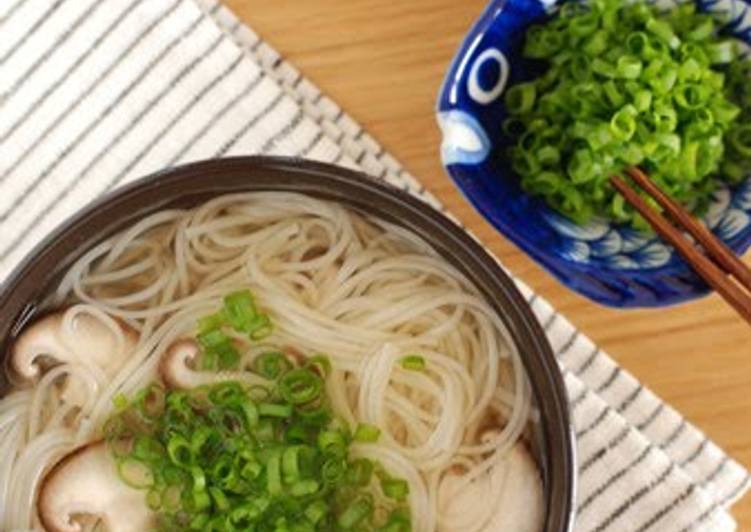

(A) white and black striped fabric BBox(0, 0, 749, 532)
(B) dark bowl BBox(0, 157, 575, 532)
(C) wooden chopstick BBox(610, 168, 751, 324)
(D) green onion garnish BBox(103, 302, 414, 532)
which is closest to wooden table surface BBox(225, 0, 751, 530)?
(A) white and black striped fabric BBox(0, 0, 749, 532)

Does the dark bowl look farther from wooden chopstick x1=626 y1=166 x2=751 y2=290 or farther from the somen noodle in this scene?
wooden chopstick x1=626 y1=166 x2=751 y2=290

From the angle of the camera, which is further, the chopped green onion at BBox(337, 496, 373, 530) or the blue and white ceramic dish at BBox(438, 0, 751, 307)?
the blue and white ceramic dish at BBox(438, 0, 751, 307)

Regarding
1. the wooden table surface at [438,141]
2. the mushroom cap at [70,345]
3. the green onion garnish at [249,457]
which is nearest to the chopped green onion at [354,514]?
the green onion garnish at [249,457]

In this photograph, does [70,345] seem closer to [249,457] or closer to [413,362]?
[249,457]

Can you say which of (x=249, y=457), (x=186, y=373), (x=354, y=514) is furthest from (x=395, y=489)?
(x=186, y=373)

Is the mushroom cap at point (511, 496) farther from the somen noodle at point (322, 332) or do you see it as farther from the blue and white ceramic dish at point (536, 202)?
the blue and white ceramic dish at point (536, 202)

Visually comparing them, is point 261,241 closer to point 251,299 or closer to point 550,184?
point 251,299

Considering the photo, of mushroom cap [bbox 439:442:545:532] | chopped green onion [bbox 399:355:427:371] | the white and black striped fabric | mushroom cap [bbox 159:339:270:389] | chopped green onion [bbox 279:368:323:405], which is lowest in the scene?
mushroom cap [bbox 439:442:545:532]
